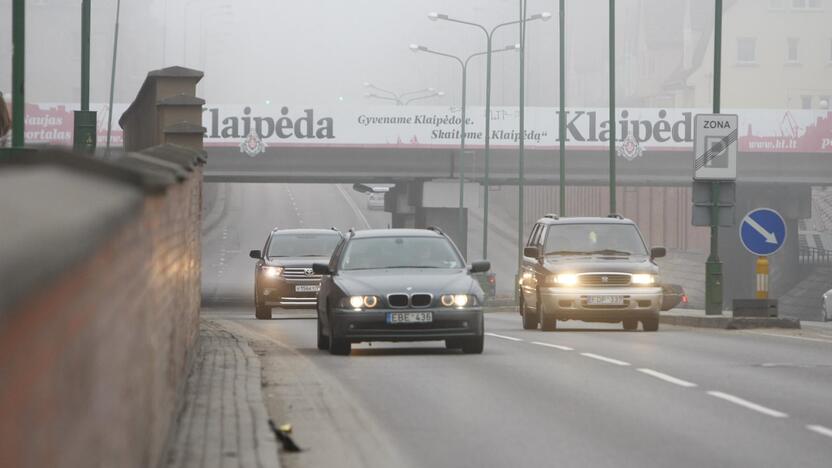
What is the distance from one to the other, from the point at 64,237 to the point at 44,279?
0.69ft

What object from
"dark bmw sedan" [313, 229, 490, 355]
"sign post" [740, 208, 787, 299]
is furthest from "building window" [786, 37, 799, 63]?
"dark bmw sedan" [313, 229, 490, 355]

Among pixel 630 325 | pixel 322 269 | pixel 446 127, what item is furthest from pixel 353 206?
pixel 322 269

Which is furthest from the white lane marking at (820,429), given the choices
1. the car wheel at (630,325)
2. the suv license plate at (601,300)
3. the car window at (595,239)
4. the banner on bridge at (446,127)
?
the banner on bridge at (446,127)

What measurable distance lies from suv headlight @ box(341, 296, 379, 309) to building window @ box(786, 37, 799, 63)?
94.1 m

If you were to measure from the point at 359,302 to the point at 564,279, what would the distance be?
26.8 feet

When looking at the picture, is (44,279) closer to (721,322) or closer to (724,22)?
(721,322)

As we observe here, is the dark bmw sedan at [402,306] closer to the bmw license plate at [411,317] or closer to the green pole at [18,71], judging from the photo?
the bmw license plate at [411,317]

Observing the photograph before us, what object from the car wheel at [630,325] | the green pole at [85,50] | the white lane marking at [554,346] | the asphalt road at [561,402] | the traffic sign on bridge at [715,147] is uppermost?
the green pole at [85,50]

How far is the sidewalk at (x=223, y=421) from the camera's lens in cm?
914

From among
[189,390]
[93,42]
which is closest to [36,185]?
[189,390]

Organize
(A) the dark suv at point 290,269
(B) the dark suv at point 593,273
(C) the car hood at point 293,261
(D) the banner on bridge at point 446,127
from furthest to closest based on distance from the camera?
(D) the banner on bridge at point 446,127
(C) the car hood at point 293,261
(A) the dark suv at point 290,269
(B) the dark suv at point 593,273

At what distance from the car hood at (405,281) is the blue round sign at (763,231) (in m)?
8.96

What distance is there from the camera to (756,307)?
1139 inches

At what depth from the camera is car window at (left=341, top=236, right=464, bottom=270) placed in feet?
66.2
